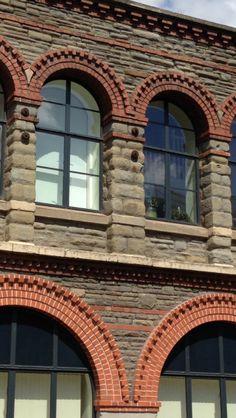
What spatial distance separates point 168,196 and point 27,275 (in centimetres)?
368

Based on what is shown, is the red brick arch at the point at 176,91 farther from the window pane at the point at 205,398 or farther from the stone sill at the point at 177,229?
the window pane at the point at 205,398

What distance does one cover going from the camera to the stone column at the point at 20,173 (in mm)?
13203

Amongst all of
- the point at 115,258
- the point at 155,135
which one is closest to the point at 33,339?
the point at 115,258

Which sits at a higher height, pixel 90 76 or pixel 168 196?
pixel 90 76

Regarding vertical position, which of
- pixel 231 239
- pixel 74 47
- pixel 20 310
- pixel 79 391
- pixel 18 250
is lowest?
pixel 79 391

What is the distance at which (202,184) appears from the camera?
15523mm

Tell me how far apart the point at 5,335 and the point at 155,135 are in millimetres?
5250

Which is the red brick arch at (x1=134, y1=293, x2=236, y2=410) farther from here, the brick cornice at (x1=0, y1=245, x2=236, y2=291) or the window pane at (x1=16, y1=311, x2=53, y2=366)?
the window pane at (x1=16, y1=311, x2=53, y2=366)

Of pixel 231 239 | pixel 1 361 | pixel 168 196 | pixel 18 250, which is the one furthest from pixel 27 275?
pixel 231 239

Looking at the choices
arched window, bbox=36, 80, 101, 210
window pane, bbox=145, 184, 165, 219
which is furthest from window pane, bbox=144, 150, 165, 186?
arched window, bbox=36, 80, 101, 210

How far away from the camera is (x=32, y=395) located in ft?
42.0

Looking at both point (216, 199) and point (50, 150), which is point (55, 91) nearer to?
point (50, 150)

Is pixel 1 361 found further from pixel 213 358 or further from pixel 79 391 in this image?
pixel 213 358

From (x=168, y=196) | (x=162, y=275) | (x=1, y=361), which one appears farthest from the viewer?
(x=168, y=196)
